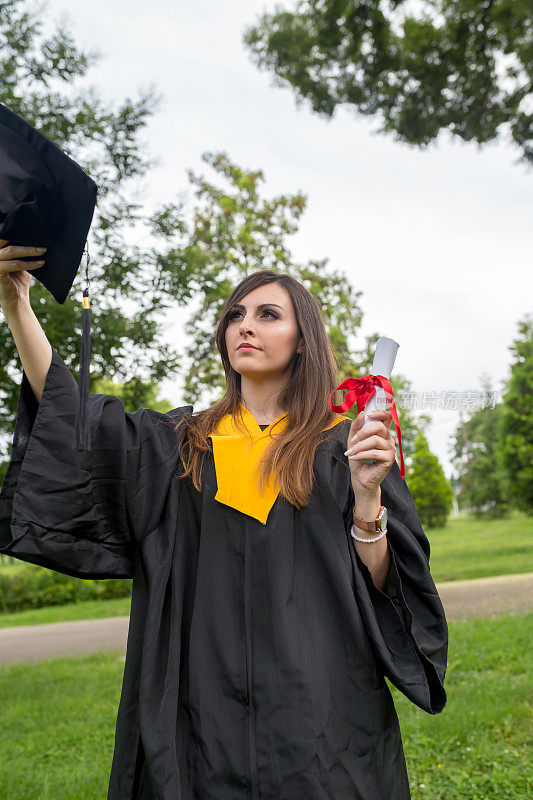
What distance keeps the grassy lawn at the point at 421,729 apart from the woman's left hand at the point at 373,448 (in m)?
2.60

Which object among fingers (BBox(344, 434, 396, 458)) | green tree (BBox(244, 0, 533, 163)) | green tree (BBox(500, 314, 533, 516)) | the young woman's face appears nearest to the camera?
fingers (BBox(344, 434, 396, 458))

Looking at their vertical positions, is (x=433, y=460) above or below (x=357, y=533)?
above

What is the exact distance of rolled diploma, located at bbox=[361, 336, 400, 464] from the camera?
178cm

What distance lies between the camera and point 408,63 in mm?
5988

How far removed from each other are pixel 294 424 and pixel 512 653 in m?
4.87

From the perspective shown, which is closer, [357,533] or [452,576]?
[357,533]

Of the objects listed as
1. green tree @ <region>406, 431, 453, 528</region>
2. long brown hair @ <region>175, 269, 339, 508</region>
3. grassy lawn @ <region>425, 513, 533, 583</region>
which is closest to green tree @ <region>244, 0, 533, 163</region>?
long brown hair @ <region>175, 269, 339, 508</region>

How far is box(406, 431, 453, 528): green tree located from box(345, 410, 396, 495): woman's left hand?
23.6 meters

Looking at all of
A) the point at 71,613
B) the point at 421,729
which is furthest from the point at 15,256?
the point at 71,613

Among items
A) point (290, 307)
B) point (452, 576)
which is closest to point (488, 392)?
point (290, 307)

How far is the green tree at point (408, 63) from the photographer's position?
5691mm

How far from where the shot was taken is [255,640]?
1.82m

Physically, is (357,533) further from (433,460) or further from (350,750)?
(433,460)

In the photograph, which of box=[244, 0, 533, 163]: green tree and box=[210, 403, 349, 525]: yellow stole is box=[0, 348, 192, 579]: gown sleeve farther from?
box=[244, 0, 533, 163]: green tree
